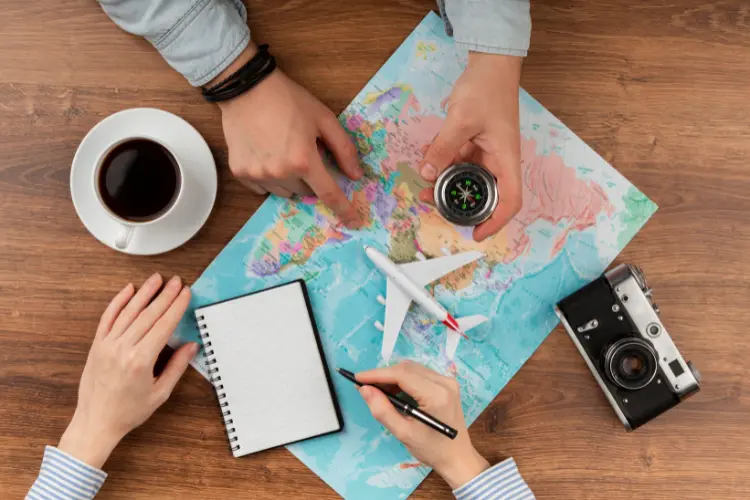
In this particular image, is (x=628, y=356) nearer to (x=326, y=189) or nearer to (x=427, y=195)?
(x=427, y=195)

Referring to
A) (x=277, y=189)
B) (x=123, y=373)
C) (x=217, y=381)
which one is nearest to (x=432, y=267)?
(x=277, y=189)

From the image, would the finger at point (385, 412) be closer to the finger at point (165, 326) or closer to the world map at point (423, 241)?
the world map at point (423, 241)

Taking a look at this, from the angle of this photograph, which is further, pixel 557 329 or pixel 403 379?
pixel 557 329

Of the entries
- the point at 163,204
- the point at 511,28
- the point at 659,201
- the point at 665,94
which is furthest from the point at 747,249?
the point at 163,204

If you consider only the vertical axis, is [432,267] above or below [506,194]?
below

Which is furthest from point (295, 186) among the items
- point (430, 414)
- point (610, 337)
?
point (610, 337)

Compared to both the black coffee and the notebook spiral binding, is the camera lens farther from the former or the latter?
the black coffee

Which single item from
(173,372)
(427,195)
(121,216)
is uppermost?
(121,216)
